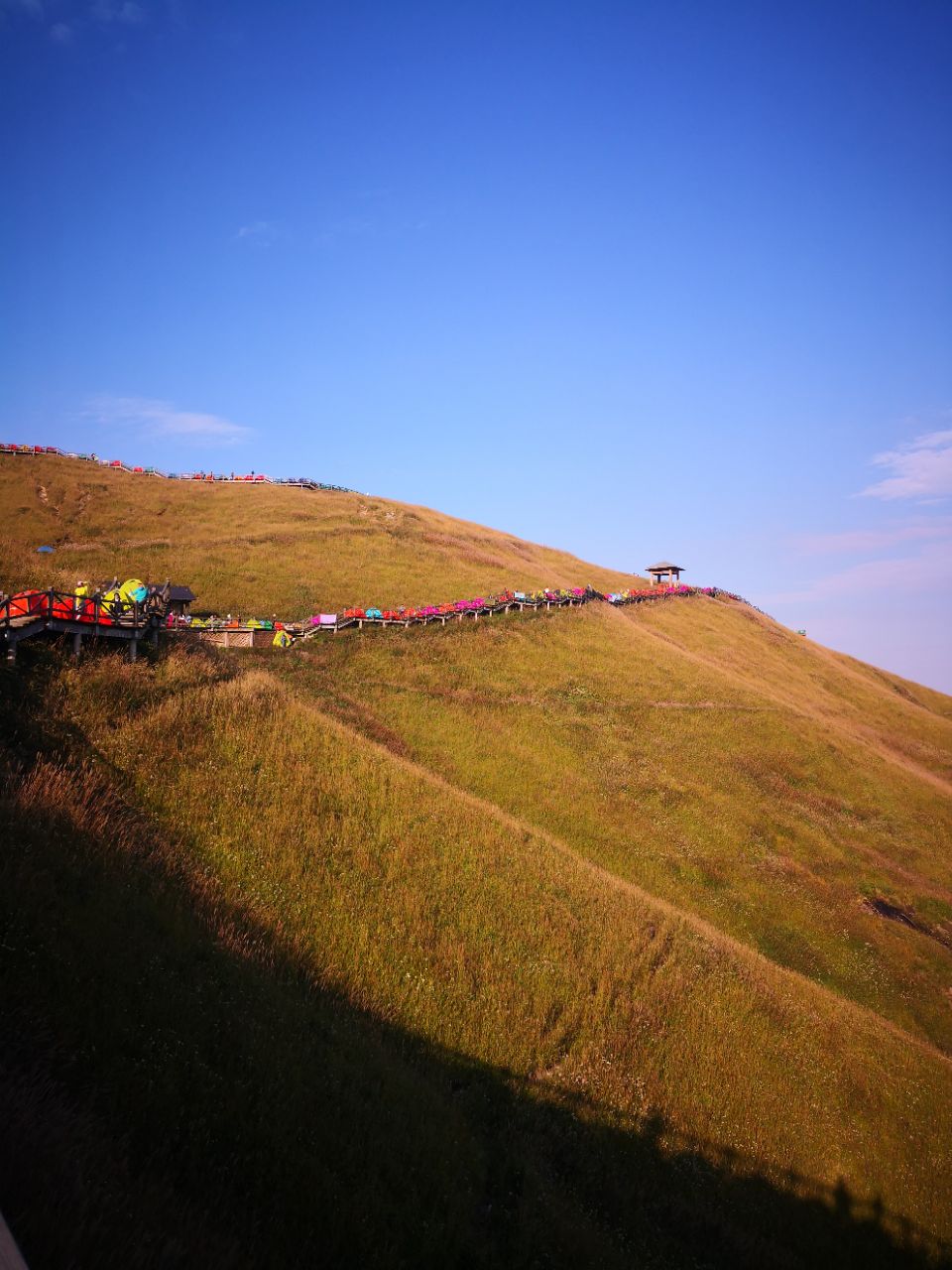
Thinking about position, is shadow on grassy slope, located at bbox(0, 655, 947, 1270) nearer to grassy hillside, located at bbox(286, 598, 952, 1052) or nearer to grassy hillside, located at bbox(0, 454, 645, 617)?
grassy hillside, located at bbox(286, 598, 952, 1052)

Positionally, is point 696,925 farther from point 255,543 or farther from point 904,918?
point 255,543

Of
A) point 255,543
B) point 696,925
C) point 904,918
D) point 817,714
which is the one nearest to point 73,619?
point 696,925

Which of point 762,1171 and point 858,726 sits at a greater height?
point 858,726

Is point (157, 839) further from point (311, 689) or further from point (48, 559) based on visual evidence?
point (48, 559)

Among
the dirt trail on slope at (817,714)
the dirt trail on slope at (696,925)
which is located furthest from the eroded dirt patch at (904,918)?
the dirt trail on slope at (817,714)

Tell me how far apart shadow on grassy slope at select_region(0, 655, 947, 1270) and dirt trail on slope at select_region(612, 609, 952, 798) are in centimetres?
4546

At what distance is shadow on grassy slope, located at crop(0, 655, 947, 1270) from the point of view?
6.76m

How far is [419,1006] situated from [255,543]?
209 feet

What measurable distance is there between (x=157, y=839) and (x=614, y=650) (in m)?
46.1

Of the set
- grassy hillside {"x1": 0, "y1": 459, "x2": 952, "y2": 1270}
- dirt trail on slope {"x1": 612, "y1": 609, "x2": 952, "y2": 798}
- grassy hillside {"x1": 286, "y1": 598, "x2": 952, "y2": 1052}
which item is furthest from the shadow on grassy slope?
dirt trail on slope {"x1": 612, "y1": 609, "x2": 952, "y2": 798}

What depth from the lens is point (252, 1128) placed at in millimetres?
8586

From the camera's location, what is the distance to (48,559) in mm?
55031

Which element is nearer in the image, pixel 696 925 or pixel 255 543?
pixel 696 925

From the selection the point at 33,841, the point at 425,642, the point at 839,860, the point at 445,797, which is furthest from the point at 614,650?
the point at 33,841
